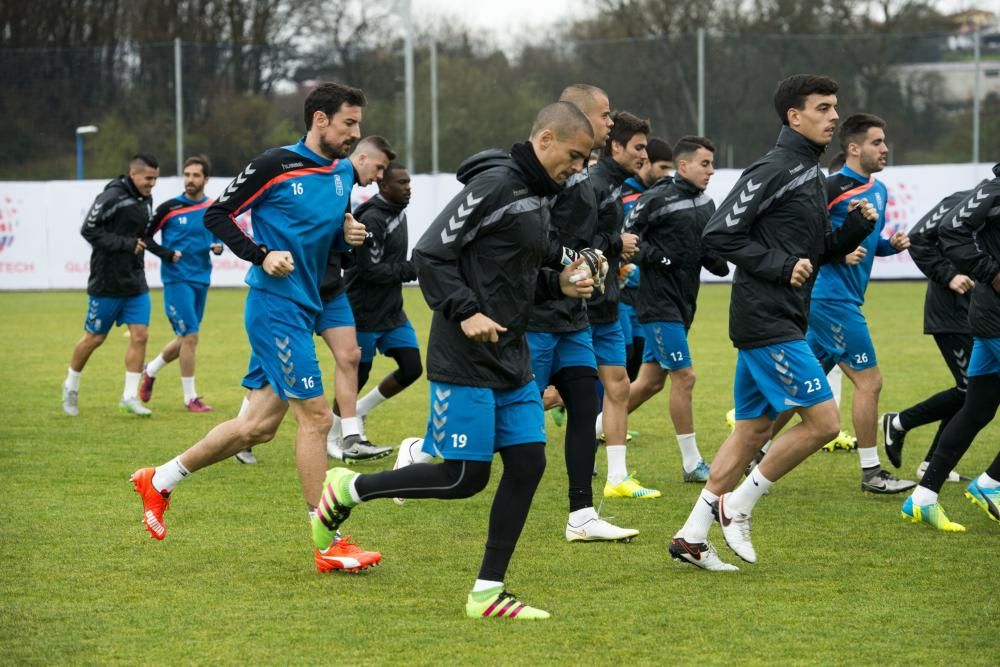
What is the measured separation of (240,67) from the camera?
33.2 meters

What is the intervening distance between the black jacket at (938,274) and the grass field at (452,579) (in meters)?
1.09

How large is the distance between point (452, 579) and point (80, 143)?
94.5ft

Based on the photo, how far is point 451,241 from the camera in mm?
5582

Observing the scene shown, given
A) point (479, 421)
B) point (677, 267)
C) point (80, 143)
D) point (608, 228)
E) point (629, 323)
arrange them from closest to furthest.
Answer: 1. point (479, 421)
2. point (608, 228)
3. point (677, 267)
4. point (629, 323)
5. point (80, 143)

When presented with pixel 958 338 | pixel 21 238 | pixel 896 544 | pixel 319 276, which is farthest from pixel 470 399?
pixel 21 238

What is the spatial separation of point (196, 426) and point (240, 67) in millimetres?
22842

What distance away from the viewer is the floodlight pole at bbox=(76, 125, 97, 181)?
1282 inches

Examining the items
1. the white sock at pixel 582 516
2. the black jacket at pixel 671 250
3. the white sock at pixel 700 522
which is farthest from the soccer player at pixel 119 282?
the white sock at pixel 700 522

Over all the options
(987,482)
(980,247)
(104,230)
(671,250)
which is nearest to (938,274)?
(980,247)

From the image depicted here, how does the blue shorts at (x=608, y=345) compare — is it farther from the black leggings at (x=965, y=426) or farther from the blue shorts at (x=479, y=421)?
the blue shorts at (x=479, y=421)

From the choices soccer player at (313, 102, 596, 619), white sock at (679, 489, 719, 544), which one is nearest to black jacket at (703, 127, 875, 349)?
white sock at (679, 489, 719, 544)

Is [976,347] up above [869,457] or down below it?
above

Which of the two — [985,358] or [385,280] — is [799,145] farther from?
[385,280]

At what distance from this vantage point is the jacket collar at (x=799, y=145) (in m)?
6.67
